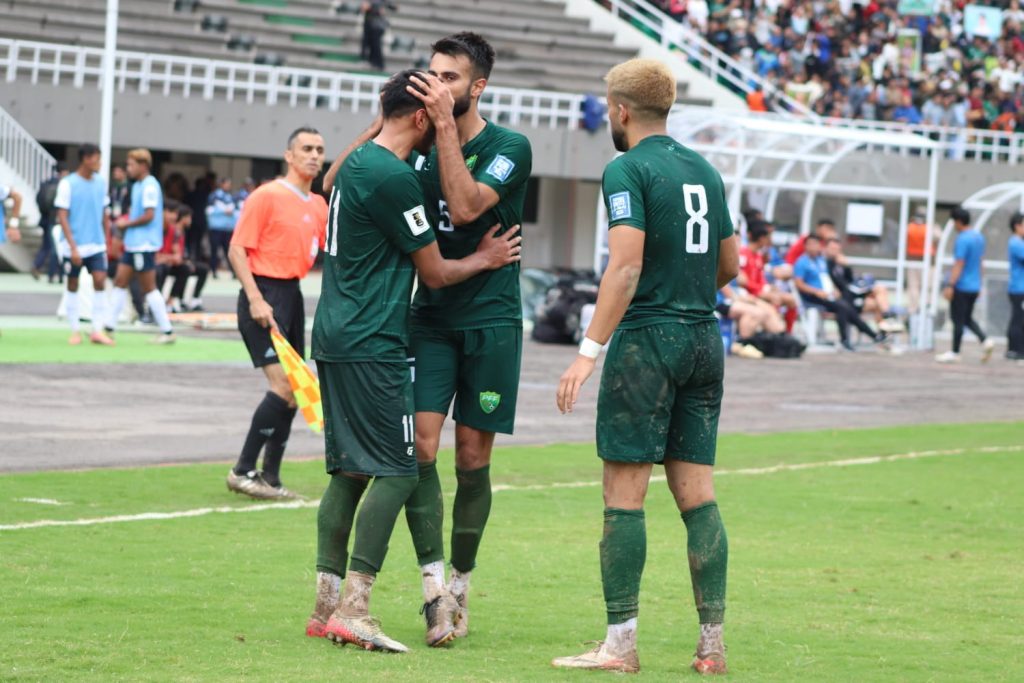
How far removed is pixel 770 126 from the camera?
2656 cm

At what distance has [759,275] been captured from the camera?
23922 millimetres

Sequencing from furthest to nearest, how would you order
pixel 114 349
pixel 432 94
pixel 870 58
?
1. pixel 870 58
2. pixel 114 349
3. pixel 432 94

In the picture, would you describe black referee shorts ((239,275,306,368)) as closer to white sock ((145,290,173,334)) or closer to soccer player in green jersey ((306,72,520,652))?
soccer player in green jersey ((306,72,520,652))

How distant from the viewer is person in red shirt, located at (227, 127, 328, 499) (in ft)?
33.0

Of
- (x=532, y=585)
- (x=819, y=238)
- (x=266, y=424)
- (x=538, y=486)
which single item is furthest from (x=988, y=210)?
(x=532, y=585)

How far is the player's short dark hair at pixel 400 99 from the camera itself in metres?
6.46

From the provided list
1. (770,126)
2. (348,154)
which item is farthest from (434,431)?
(770,126)

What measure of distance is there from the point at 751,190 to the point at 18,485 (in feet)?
61.5

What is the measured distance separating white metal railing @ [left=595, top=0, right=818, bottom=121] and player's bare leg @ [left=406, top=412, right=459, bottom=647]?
120ft

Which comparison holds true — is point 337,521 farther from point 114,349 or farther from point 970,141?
point 970,141

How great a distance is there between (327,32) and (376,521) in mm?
36444

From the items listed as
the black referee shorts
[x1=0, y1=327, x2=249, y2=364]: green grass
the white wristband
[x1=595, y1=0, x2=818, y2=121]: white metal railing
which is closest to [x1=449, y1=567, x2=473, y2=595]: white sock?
the white wristband

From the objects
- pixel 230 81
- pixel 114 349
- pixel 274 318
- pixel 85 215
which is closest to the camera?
pixel 274 318

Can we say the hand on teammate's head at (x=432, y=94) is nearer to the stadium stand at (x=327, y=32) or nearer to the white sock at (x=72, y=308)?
the white sock at (x=72, y=308)
